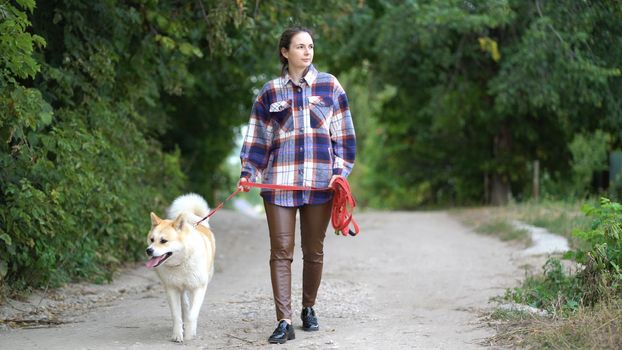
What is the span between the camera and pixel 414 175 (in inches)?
992

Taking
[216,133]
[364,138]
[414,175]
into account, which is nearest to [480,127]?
[414,175]

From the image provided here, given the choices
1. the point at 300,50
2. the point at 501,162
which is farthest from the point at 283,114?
the point at 501,162

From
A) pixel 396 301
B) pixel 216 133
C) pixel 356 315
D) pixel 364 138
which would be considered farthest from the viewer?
pixel 364 138

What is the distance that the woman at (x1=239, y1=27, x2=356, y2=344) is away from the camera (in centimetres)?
610

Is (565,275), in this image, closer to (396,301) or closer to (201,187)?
(396,301)

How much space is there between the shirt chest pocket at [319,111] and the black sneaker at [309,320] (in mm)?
1463

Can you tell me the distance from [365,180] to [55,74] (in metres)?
22.0

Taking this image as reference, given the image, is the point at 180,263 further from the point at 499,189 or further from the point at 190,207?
the point at 499,189

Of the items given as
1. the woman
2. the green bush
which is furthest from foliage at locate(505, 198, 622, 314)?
the green bush

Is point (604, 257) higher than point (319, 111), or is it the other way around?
point (319, 111)

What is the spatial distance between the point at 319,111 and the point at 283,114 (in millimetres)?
276

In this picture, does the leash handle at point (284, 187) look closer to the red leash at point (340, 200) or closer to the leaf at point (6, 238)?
the red leash at point (340, 200)

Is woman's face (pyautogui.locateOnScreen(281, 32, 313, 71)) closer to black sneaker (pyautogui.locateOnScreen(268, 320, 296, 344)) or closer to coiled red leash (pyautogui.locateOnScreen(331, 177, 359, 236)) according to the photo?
coiled red leash (pyautogui.locateOnScreen(331, 177, 359, 236))

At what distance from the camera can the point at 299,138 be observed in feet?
20.1
